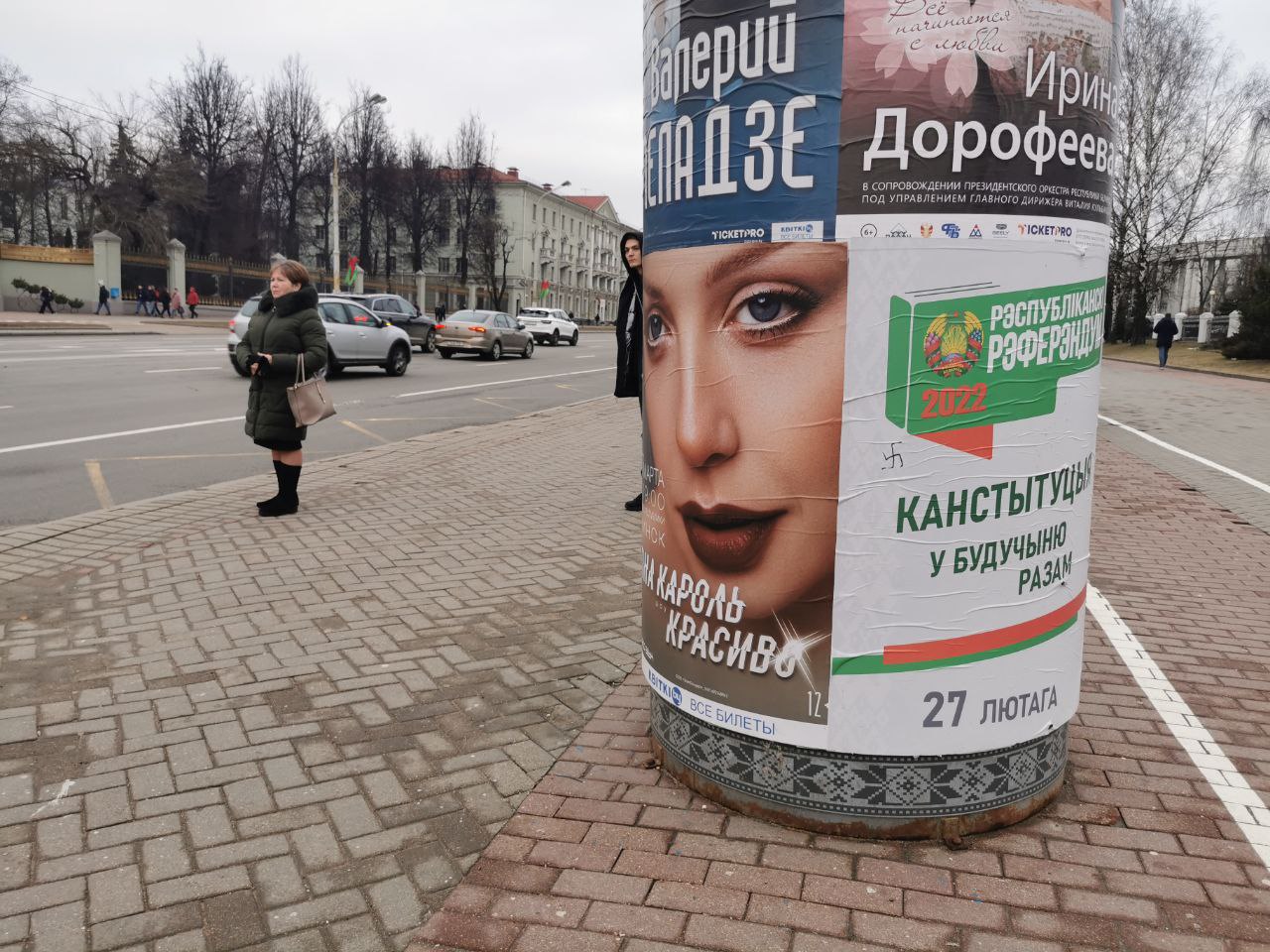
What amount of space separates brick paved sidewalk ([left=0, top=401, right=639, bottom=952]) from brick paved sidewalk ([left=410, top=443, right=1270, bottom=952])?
246 millimetres

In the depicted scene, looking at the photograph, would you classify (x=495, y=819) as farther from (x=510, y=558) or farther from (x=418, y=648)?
(x=510, y=558)

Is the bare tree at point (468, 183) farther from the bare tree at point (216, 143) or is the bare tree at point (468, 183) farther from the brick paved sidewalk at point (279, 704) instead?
the brick paved sidewalk at point (279, 704)

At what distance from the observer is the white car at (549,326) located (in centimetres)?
4722

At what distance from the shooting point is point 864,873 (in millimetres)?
2926

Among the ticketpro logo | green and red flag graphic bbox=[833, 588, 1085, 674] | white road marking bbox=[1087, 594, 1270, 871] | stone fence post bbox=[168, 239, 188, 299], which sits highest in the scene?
stone fence post bbox=[168, 239, 188, 299]

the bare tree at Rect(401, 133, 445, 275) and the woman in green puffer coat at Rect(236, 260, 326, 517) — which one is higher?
the bare tree at Rect(401, 133, 445, 275)

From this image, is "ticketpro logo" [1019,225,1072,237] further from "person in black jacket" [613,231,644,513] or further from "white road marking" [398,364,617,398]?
"white road marking" [398,364,617,398]

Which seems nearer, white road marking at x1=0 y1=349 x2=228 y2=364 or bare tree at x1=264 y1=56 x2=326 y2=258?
white road marking at x1=0 y1=349 x2=228 y2=364

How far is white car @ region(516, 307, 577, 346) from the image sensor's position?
155 feet

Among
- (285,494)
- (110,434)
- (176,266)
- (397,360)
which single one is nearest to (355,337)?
(397,360)

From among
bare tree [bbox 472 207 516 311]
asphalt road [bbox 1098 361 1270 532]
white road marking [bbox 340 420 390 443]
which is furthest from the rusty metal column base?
bare tree [bbox 472 207 516 311]

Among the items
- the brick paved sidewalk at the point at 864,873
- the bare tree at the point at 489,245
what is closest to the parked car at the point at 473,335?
the brick paved sidewalk at the point at 864,873

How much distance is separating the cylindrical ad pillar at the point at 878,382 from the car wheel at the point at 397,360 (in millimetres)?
19330

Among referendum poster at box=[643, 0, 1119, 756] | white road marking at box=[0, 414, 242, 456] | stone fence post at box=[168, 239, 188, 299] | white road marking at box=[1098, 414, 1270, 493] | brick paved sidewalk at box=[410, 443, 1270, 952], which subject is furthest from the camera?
stone fence post at box=[168, 239, 188, 299]
